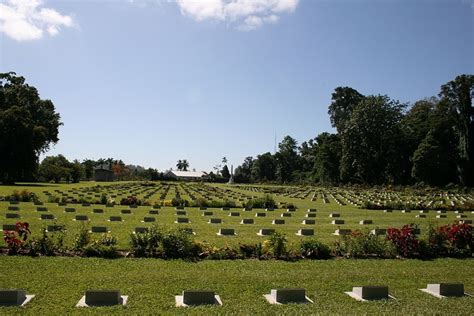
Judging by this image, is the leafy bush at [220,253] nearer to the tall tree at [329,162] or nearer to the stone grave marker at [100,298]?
the stone grave marker at [100,298]

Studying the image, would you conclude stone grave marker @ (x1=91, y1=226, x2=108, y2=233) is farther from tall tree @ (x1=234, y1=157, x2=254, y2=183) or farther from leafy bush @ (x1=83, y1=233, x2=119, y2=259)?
tall tree @ (x1=234, y1=157, x2=254, y2=183)

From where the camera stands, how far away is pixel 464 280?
10719mm

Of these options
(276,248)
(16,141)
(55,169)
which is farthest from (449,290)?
(55,169)

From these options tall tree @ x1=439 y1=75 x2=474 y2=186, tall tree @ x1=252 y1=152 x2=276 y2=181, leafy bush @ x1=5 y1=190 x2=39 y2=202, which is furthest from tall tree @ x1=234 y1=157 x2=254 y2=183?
leafy bush @ x1=5 y1=190 x2=39 y2=202

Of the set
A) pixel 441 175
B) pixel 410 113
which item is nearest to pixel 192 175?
pixel 410 113

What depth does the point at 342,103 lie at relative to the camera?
93312mm

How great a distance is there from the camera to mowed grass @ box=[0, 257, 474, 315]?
7973mm

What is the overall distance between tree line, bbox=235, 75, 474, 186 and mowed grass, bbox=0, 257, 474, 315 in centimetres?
5449

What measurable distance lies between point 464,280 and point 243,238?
717cm

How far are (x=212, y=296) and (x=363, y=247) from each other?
642 centimetres

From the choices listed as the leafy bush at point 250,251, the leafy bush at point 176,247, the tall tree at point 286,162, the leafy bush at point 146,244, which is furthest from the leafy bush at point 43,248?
the tall tree at point 286,162

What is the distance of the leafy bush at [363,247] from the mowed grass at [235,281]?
557 millimetres

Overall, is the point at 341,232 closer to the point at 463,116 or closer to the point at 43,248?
the point at 43,248

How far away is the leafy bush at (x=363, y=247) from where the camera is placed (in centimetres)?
1299
